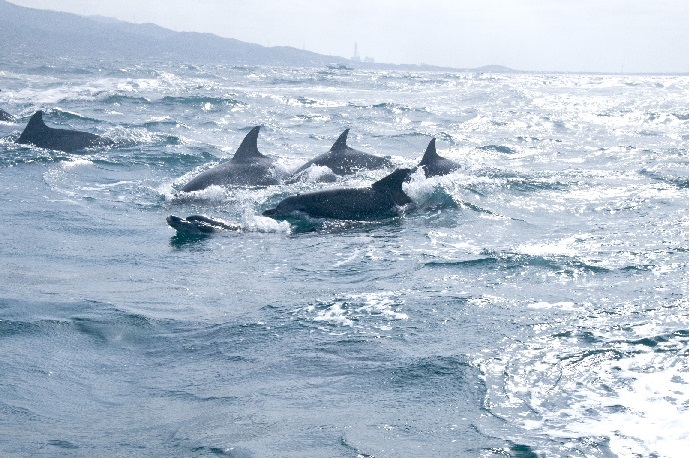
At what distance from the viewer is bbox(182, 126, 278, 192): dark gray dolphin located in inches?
599

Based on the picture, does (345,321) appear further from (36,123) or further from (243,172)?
(36,123)

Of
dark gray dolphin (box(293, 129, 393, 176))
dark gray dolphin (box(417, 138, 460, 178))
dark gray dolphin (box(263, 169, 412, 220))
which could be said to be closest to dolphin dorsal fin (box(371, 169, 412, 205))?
dark gray dolphin (box(263, 169, 412, 220))

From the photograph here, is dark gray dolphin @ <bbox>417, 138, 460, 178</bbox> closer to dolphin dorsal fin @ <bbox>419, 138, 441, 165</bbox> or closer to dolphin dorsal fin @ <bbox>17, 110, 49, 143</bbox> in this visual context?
dolphin dorsal fin @ <bbox>419, 138, 441, 165</bbox>

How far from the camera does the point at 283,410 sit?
578 cm

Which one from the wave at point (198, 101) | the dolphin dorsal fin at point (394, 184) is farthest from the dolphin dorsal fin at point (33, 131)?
the wave at point (198, 101)

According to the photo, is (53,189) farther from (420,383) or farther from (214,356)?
(420,383)

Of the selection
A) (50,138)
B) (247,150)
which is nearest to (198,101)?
(50,138)

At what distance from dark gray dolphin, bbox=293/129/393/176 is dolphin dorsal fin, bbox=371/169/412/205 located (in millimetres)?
3574

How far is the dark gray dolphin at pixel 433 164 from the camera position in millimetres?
16987

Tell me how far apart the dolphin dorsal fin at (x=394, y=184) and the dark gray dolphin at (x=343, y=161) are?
357 cm

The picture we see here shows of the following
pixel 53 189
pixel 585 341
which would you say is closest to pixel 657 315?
pixel 585 341

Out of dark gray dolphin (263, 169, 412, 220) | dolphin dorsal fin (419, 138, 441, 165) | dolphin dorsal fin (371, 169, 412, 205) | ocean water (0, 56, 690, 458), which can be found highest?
dolphin dorsal fin (419, 138, 441, 165)

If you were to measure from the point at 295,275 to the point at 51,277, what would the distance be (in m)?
2.82

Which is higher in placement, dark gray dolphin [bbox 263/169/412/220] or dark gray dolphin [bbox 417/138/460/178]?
dark gray dolphin [bbox 417/138/460/178]
